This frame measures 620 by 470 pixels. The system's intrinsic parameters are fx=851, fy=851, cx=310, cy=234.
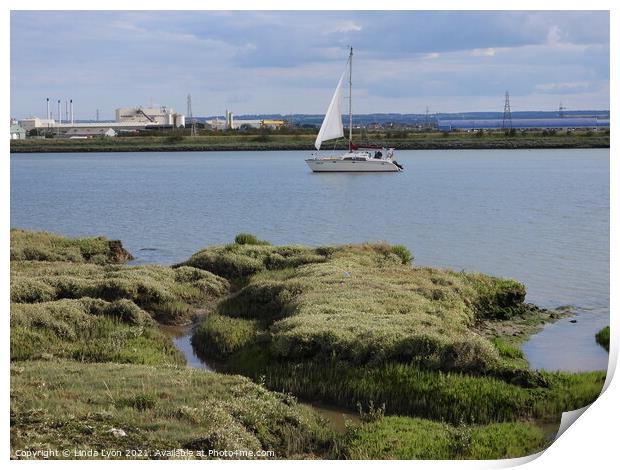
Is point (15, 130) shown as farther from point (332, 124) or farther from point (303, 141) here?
point (303, 141)

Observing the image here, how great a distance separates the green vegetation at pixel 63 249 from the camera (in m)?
21.5

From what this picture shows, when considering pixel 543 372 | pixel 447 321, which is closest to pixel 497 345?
pixel 447 321

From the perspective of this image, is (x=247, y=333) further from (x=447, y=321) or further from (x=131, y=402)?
(x=131, y=402)

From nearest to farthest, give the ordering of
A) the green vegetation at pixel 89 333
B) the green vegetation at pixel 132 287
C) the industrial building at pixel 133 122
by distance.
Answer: the green vegetation at pixel 89 333, the green vegetation at pixel 132 287, the industrial building at pixel 133 122

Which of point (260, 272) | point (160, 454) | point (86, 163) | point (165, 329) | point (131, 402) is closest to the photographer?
point (160, 454)

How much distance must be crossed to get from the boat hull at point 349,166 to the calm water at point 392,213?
3.26 feet

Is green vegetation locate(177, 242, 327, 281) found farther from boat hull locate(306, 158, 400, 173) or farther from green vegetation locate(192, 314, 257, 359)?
boat hull locate(306, 158, 400, 173)

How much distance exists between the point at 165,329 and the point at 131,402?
5.69 metres

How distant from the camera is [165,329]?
15.6m

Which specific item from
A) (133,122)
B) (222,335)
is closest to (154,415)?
(222,335)

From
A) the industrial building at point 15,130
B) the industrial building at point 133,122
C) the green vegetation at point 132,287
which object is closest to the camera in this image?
the green vegetation at point 132,287

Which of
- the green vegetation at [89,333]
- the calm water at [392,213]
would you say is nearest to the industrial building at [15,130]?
the calm water at [392,213]

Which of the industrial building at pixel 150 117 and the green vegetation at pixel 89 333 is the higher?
the industrial building at pixel 150 117

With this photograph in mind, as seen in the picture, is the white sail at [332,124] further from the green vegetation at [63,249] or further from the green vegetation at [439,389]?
the green vegetation at [439,389]
